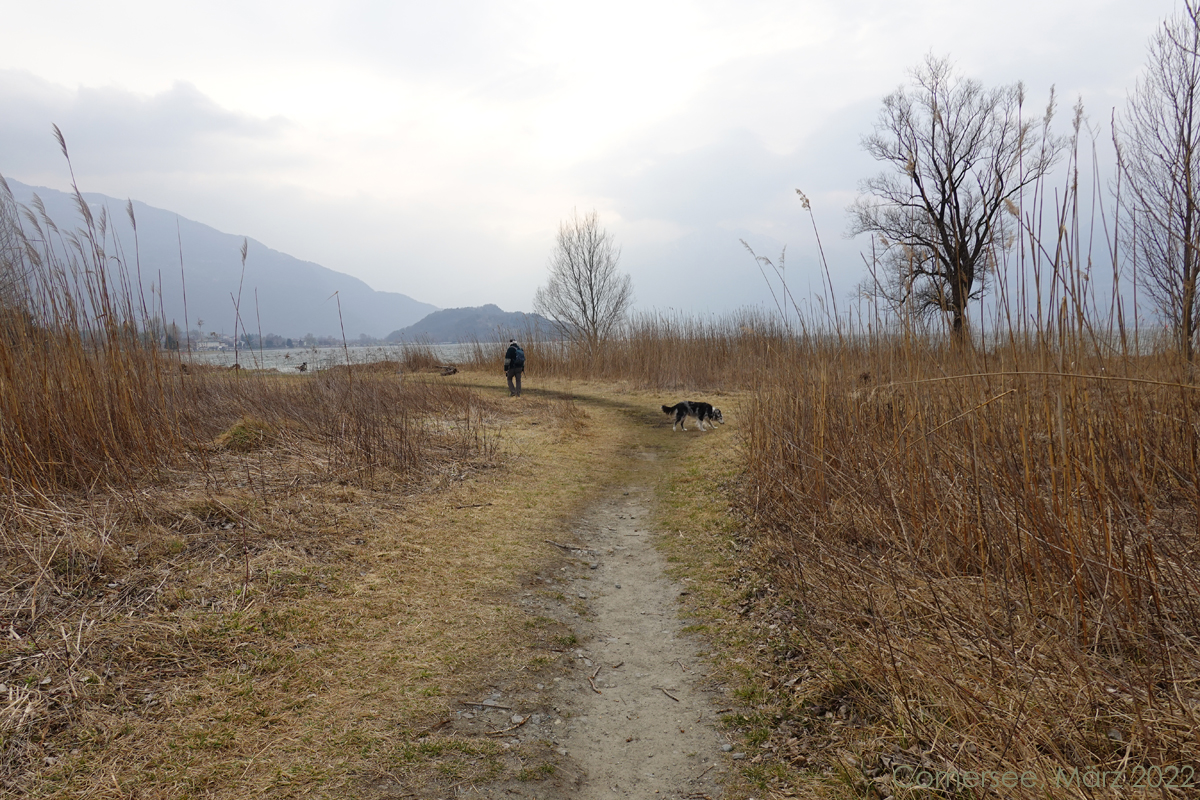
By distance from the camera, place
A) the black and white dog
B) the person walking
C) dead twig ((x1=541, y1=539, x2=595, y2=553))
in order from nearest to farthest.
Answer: dead twig ((x1=541, y1=539, x2=595, y2=553)) → the black and white dog → the person walking

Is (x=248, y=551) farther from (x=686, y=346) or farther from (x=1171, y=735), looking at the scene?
(x=686, y=346)

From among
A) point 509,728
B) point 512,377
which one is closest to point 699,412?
point 512,377

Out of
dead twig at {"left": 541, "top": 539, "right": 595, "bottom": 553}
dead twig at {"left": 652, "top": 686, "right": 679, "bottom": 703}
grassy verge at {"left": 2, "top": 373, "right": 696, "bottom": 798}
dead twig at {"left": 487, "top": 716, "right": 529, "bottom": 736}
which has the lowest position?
dead twig at {"left": 652, "top": 686, "right": 679, "bottom": 703}

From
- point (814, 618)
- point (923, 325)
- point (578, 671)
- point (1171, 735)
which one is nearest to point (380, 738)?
point (578, 671)

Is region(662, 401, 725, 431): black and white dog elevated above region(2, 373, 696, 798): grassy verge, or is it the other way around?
region(662, 401, 725, 431): black and white dog

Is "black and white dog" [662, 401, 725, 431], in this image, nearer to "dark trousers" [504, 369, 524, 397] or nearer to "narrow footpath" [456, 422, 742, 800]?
"dark trousers" [504, 369, 524, 397]

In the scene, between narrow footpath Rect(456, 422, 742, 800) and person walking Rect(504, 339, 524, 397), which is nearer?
narrow footpath Rect(456, 422, 742, 800)

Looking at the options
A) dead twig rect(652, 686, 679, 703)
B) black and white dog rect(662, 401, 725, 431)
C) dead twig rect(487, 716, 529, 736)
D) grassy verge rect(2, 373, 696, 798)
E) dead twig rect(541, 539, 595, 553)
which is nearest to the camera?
grassy verge rect(2, 373, 696, 798)

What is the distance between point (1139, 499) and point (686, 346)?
48.7ft

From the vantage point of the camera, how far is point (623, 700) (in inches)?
110

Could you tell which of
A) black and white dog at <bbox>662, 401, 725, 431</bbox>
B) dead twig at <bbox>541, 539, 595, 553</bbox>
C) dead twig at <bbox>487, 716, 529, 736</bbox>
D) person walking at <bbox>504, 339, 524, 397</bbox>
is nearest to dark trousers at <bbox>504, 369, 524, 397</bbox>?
person walking at <bbox>504, 339, 524, 397</bbox>

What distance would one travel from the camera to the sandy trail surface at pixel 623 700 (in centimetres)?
221

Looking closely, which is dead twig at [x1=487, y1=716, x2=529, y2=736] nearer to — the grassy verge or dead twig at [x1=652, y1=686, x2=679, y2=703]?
the grassy verge

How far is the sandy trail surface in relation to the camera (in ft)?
7.25
